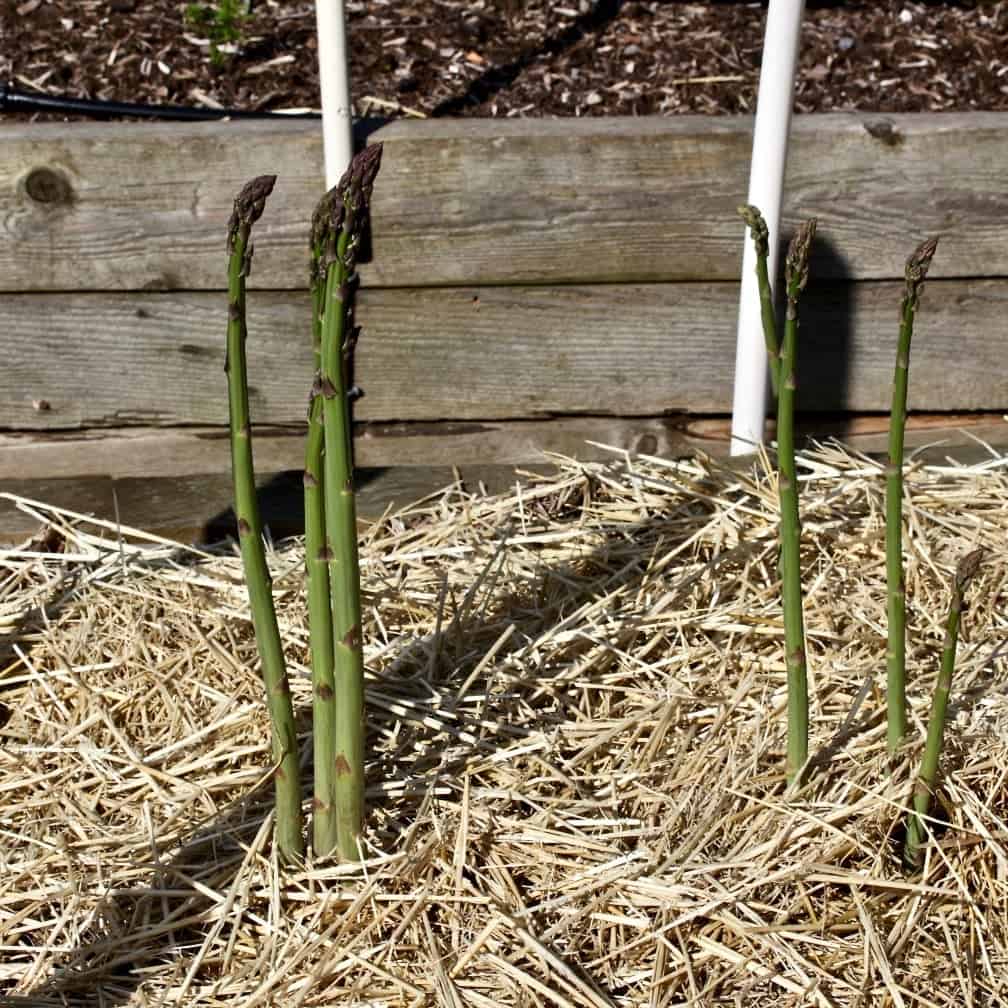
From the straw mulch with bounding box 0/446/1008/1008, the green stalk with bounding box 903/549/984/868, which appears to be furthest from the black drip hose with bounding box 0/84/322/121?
the green stalk with bounding box 903/549/984/868

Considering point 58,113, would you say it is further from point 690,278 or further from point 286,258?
point 690,278

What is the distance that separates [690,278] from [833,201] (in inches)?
10.9

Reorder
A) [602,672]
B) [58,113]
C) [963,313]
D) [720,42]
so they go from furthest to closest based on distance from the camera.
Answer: [720,42]
[58,113]
[963,313]
[602,672]

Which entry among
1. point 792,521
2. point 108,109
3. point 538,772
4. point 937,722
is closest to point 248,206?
point 792,521

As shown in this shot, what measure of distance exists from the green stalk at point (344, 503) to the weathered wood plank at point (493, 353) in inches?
38.1

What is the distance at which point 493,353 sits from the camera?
2469 mm

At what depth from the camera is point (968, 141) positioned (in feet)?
7.61

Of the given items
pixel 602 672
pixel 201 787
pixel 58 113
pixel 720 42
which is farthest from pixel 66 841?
pixel 720 42

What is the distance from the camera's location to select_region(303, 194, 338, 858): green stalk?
54.5 inches

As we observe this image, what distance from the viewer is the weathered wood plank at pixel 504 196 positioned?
2.29 metres

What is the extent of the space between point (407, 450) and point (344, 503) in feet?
3.81

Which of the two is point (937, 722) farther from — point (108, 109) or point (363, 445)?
point (108, 109)

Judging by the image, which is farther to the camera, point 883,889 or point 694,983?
point 883,889

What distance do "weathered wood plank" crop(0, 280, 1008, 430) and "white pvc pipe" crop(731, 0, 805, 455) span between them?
10 cm
